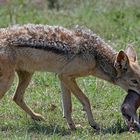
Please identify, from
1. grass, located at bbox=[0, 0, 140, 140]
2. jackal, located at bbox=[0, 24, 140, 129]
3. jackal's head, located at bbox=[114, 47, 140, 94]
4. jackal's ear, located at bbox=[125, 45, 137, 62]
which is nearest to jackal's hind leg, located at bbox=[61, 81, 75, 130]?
jackal, located at bbox=[0, 24, 140, 129]

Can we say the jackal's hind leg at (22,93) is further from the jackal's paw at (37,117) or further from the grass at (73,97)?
the grass at (73,97)

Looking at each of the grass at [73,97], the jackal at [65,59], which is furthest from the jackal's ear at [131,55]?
the grass at [73,97]

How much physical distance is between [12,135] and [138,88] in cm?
210

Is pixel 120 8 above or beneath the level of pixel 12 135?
above

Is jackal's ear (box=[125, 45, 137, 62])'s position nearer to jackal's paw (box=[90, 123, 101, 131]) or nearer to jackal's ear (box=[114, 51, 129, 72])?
jackal's ear (box=[114, 51, 129, 72])

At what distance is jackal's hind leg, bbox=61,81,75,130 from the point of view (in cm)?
1116

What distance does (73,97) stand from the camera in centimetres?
1268

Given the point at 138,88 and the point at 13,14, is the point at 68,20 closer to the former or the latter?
the point at 13,14

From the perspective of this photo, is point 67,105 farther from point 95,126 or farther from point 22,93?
point 22,93

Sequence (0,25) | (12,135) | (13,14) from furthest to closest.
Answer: (13,14) → (0,25) → (12,135)

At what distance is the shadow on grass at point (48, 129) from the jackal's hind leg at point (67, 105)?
5.8 inches

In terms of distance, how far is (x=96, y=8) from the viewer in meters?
19.8

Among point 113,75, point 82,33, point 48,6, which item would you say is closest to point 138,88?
point 113,75

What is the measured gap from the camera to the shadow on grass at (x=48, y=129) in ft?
35.3
